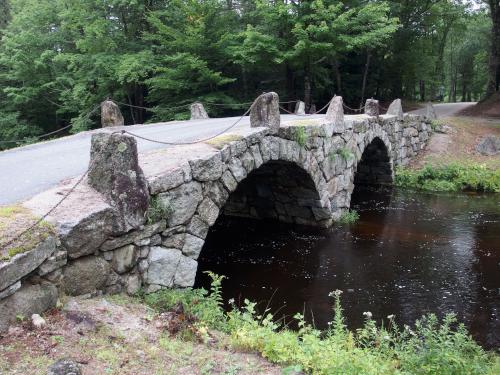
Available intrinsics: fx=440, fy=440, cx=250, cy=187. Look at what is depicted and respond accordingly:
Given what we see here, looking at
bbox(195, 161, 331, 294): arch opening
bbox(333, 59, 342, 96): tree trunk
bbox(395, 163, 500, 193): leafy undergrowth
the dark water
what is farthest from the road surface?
bbox(333, 59, 342, 96): tree trunk

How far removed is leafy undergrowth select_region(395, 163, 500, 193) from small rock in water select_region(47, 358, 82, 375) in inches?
601

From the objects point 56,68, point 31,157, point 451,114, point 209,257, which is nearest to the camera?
point 31,157

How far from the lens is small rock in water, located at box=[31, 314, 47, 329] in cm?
387

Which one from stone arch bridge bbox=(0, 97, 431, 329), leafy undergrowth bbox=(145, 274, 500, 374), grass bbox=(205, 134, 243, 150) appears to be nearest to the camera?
leafy undergrowth bbox=(145, 274, 500, 374)

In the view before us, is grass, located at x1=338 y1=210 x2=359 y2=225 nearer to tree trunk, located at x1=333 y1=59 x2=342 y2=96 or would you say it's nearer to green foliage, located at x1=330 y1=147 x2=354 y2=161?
green foliage, located at x1=330 y1=147 x2=354 y2=161

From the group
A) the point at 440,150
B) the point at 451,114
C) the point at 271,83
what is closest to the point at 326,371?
the point at 440,150

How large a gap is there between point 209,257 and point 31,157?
427 centimetres

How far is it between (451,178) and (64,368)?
16.3 m

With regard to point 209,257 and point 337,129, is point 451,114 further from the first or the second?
point 209,257

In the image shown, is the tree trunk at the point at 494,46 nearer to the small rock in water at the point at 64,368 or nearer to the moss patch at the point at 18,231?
the moss patch at the point at 18,231

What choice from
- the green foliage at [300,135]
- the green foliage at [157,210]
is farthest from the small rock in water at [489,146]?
the green foliage at [157,210]

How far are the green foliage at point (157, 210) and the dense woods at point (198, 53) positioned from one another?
1024 centimetres

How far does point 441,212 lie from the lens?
13188 millimetres

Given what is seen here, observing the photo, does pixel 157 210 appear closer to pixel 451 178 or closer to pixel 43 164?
pixel 43 164
